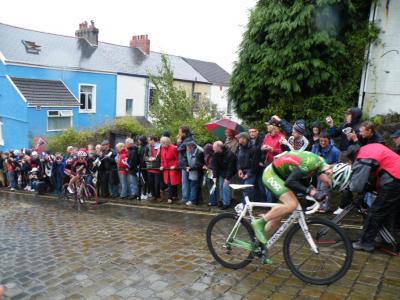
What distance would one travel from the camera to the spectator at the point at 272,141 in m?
8.57

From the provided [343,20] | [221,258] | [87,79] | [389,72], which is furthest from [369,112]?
[87,79]

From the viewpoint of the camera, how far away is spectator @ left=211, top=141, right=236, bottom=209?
923cm

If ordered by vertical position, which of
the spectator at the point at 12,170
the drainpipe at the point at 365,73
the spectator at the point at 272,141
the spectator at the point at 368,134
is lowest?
the spectator at the point at 12,170

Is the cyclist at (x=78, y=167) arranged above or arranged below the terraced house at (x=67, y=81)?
below

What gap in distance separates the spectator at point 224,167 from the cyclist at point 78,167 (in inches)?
186

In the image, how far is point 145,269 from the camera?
19.0 ft

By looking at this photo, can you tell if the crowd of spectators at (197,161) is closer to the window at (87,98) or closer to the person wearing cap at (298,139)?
the person wearing cap at (298,139)

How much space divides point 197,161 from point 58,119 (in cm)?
1830

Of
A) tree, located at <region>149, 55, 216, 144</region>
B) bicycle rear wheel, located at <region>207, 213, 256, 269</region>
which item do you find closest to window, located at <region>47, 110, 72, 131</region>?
tree, located at <region>149, 55, 216, 144</region>

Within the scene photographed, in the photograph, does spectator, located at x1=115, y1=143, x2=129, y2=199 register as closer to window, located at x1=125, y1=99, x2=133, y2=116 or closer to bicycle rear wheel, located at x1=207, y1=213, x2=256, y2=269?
bicycle rear wheel, located at x1=207, y1=213, x2=256, y2=269

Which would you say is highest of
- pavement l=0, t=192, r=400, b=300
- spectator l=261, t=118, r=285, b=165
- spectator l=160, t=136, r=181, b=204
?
spectator l=261, t=118, r=285, b=165

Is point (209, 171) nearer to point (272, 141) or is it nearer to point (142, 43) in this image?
point (272, 141)

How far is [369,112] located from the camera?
37.3 ft

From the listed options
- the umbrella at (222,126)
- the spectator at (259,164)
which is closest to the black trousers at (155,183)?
the umbrella at (222,126)
